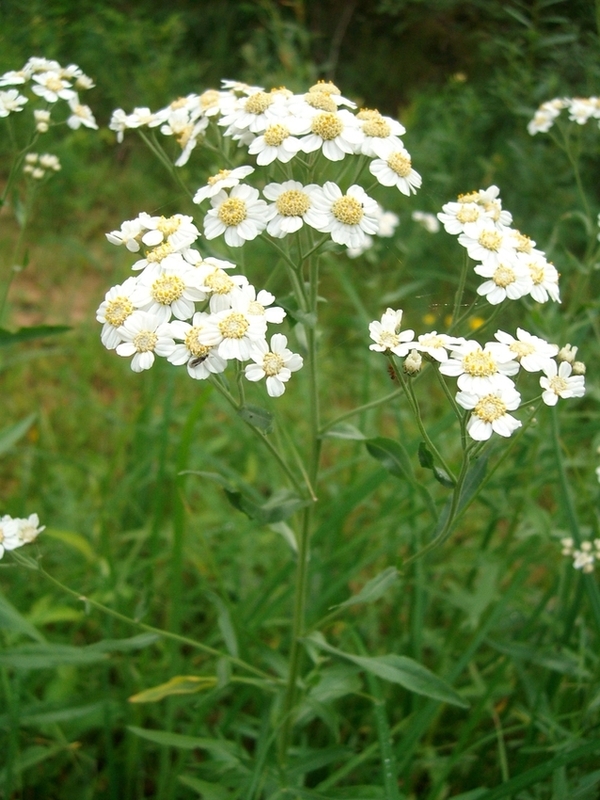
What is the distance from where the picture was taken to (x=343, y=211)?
5.43 feet

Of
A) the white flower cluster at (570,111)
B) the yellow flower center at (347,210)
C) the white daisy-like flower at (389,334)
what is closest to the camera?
the white daisy-like flower at (389,334)

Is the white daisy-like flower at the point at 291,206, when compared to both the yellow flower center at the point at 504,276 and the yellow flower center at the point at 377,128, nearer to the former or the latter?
the yellow flower center at the point at 377,128

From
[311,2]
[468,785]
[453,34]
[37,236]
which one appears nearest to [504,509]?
[468,785]

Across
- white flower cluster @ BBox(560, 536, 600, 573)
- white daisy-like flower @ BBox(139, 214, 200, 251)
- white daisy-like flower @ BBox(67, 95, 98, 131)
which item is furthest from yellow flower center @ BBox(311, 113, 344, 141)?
white flower cluster @ BBox(560, 536, 600, 573)

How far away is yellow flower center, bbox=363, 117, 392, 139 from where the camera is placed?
1.77 meters

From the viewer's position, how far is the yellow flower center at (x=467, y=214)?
1.81 m

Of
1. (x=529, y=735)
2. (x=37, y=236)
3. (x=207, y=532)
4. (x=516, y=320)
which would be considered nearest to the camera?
(x=529, y=735)

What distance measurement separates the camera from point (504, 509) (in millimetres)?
2631

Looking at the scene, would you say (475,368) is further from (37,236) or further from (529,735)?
(37,236)

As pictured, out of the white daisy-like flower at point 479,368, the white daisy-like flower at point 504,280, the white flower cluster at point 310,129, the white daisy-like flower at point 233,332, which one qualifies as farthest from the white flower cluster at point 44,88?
the white daisy-like flower at point 479,368

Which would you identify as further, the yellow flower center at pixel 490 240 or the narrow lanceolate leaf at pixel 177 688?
the narrow lanceolate leaf at pixel 177 688

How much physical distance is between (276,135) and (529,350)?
77 centimetres

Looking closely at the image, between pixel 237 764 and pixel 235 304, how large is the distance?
1.30 meters

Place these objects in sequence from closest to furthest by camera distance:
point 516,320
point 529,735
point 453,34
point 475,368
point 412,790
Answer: point 475,368 → point 529,735 → point 412,790 → point 516,320 → point 453,34
